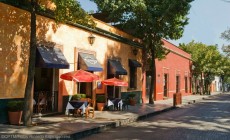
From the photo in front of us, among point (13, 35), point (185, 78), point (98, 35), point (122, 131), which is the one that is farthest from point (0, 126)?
point (185, 78)

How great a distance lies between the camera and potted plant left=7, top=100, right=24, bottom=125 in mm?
11172

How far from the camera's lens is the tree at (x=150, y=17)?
20.5 metres

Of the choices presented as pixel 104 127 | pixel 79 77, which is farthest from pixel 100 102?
pixel 104 127

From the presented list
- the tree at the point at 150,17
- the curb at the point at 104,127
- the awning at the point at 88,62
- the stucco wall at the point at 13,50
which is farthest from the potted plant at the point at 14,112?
the tree at the point at 150,17

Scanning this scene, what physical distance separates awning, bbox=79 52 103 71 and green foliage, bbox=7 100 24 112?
514cm

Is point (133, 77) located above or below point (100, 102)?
above

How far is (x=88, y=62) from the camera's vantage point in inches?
640

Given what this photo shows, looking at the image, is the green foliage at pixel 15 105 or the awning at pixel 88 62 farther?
the awning at pixel 88 62

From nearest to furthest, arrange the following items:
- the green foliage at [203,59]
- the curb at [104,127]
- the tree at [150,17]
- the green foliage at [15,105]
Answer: the curb at [104,127], the green foliage at [15,105], the tree at [150,17], the green foliage at [203,59]

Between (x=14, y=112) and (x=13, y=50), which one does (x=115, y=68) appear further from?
(x=14, y=112)

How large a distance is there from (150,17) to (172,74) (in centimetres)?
1488

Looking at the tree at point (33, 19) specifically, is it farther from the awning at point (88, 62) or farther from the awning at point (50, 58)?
the awning at point (88, 62)

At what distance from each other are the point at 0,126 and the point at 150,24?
540 inches

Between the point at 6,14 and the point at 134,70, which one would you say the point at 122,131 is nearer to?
the point at 6,14
